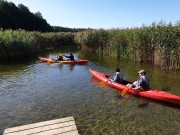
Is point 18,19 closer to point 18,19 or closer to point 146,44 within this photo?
point 18,19

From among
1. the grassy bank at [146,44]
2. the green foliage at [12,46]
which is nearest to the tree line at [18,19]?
the green foliage at [12,46]

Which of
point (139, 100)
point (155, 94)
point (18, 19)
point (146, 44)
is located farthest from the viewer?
point (18, 19)

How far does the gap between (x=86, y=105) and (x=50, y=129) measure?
4034 mm

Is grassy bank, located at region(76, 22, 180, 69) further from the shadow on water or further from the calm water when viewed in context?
the shadow on water

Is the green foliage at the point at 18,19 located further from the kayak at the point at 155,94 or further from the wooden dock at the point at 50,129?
the wooden dock at the point at 50,129

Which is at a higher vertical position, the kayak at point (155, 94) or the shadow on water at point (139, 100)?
the kayak at point (155, 94)

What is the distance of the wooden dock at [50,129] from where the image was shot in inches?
241

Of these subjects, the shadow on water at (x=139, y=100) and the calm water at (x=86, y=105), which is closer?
the calm water at (x=86, y=105)

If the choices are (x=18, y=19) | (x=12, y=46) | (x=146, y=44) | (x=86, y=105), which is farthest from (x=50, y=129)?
(x=18, y=19)

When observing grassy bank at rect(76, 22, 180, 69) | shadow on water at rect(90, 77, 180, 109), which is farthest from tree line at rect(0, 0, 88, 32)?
shadow on water at rect(90, 77, 180, 109)

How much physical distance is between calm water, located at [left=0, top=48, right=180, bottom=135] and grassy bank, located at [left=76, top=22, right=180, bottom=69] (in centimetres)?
126

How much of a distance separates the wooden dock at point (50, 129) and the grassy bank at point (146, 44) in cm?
1172

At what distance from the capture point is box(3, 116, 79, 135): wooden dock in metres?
6.13

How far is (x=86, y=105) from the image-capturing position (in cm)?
1027
